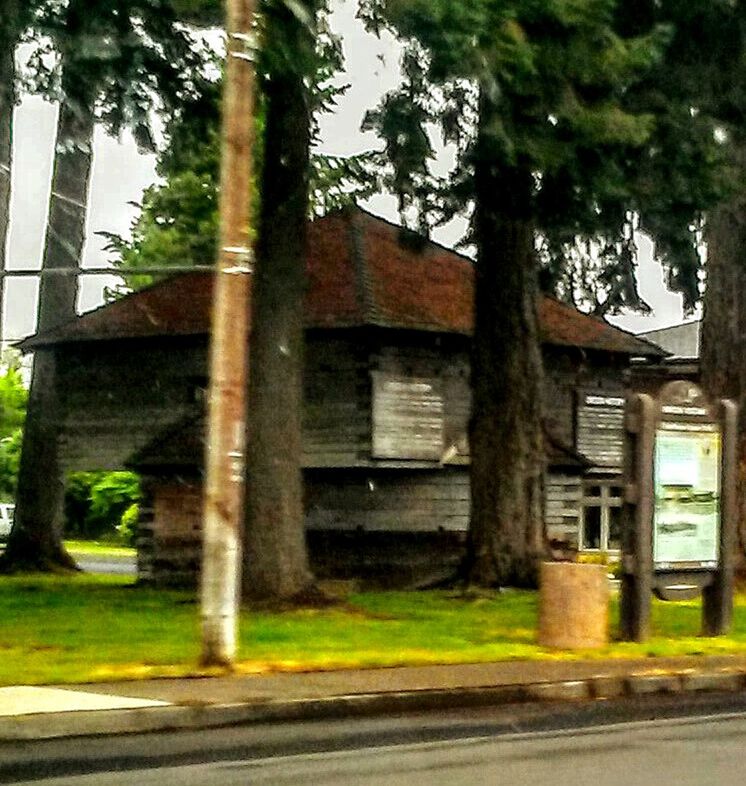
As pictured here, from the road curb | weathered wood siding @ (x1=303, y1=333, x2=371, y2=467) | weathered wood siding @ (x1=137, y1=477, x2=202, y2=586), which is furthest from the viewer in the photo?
weathered wood siding @ (x1=137, y1=477, x2=202, y2=586)

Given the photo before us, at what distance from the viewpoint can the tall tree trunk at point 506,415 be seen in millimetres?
27672

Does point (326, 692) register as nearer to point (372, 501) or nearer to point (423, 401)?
point (372, 501)

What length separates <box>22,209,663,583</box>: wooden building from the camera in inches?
1406

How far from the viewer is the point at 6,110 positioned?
2734cm

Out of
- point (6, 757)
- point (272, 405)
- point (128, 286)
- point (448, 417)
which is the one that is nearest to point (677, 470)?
point (272, 405)

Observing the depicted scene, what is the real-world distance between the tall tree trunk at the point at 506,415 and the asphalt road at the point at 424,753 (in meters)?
13.5

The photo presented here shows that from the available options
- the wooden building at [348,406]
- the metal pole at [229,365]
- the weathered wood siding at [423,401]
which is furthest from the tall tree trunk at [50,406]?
the metal pole at [229,365]

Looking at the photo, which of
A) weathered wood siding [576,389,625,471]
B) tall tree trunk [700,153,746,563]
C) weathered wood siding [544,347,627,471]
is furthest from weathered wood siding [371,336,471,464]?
tall tree trunk [700,153,746,563]

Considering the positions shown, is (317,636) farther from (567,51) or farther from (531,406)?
(531,406)

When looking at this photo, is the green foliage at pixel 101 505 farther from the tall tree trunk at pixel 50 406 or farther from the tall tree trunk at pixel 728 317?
the tall tree trunk at pixel 728 317

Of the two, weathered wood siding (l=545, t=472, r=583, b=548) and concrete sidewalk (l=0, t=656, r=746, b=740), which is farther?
weathered wood siding (l=545, t=472, r=583, b=548)

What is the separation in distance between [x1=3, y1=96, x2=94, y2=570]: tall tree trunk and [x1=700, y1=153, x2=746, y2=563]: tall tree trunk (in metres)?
16.2

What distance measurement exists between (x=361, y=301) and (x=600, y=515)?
11069 millimetres

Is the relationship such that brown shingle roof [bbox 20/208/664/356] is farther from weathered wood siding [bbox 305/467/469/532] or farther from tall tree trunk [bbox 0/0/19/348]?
tall tree trunk [bbox 0/0/19/348]
